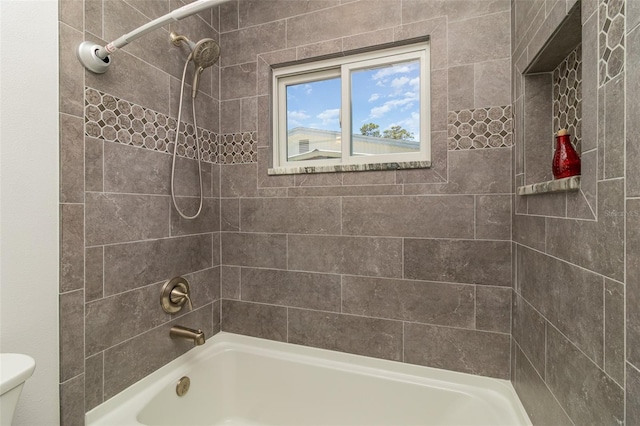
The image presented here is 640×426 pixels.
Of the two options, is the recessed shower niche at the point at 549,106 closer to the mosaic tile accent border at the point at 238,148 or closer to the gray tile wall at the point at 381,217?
the gray tile wall at the point at 381,217

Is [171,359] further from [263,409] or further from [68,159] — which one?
[68,159]

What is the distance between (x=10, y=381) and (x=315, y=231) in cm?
131

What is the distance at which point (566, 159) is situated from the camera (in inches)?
37.9

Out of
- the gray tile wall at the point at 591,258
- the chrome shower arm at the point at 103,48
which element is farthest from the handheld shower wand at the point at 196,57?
the gray tile wall at the point at 591,258

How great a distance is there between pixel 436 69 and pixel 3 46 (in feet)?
5.68

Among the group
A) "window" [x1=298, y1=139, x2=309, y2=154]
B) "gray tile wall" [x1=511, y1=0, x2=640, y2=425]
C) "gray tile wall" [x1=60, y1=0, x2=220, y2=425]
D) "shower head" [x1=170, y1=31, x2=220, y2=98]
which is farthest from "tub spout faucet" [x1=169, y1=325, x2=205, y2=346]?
"gray tile wall" [x1=511, y1=0, x2=640, y2=425]

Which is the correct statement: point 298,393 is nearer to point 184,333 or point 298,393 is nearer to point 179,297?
point 184,333

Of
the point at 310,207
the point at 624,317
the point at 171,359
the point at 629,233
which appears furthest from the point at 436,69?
the point at 171,359

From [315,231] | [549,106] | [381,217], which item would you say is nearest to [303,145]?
[315,231]

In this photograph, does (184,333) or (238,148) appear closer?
(184,333)

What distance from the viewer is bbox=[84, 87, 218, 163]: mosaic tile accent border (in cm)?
125

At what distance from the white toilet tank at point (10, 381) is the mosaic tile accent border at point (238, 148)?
1.36 meters

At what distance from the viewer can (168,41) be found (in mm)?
1589

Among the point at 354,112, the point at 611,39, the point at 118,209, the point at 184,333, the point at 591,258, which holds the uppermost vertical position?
the point at 354,112
